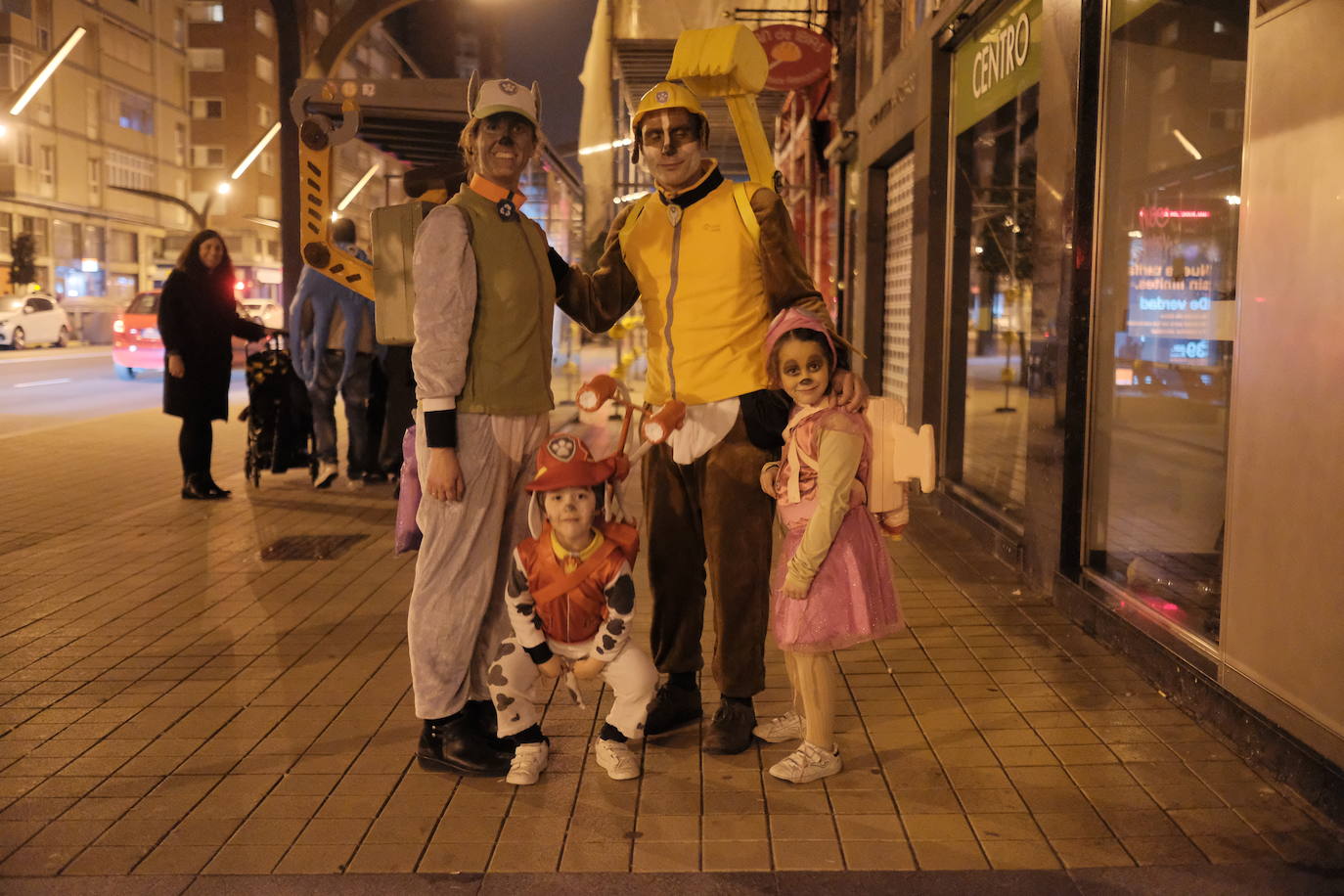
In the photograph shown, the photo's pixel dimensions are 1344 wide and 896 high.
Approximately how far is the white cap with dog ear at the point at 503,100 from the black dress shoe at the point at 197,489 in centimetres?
655

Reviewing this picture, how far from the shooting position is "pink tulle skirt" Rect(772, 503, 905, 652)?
12.8ft

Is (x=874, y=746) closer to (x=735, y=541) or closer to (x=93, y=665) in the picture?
(x=735, y=541)

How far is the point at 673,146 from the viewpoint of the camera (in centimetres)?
416

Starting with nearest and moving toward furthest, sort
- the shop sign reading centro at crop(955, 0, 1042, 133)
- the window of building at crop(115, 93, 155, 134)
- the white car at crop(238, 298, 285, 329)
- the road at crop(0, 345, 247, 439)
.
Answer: the shop sign reading centro at crop(955, 0, 1042, 133), the road at crop(0, 345, 247, 439), the white car at crop(238, 298, 285, 329), the window of building at crop(115, 93, 155, 134)

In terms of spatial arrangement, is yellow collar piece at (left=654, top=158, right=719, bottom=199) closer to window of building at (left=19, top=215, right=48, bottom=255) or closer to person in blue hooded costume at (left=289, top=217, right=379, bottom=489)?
person in blue hooded costume at (left=289, top=217, right=379, bottom=489)

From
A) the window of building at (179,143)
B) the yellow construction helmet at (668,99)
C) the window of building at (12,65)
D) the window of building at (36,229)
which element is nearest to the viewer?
the yellow construction helmet at (668,99)

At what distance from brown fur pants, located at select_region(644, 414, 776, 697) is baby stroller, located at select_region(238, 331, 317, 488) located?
6607mm

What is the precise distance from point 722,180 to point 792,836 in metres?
2.13

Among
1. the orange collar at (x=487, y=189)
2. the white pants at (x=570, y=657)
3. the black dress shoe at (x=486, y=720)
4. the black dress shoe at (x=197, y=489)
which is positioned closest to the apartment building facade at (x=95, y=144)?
the black dress shoe at (x=197, y=489)

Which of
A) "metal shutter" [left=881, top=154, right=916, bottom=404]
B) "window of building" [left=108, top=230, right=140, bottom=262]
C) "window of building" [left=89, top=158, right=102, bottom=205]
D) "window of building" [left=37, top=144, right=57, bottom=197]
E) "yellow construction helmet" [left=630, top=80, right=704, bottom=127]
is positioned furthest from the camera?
"window of building" [left=108, top=230, right=140, bottom=262]

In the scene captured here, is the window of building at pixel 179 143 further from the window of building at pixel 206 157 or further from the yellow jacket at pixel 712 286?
the yellow jacket at pixel 712 286

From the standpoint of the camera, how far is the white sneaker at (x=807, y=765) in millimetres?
3963

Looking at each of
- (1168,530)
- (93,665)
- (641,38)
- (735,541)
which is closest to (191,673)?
(93,665)

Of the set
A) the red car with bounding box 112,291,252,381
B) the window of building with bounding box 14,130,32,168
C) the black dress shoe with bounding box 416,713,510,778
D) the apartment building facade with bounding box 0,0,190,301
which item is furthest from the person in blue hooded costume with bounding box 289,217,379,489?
the window of building with bounding box 14,130,32,168
